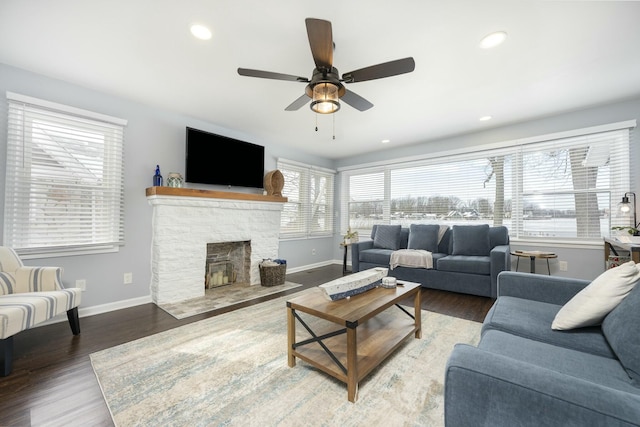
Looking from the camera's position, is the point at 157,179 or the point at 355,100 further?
the point at 157,179

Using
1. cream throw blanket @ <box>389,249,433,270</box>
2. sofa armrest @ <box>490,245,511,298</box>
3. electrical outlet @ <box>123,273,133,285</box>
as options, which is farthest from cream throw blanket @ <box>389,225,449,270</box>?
electrical outlet @ <box>123,273,133,285</box>

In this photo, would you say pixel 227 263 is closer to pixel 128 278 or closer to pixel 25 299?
pixel 128 278

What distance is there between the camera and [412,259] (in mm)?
3900

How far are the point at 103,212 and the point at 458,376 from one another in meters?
3.63

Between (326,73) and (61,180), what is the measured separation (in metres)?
2.90

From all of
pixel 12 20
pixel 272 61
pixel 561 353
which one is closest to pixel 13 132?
pixel 12 20

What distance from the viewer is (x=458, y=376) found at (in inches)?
33.2

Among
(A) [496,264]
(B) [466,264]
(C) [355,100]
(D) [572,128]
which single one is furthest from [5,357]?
(D) [572,128]

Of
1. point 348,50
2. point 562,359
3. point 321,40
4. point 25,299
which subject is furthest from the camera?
point 348,50

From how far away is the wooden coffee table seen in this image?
1528 millimetres

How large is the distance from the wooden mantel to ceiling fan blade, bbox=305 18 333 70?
2.35m

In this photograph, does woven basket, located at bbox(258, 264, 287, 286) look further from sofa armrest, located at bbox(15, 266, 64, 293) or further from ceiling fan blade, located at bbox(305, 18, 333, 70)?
ceiling fan blade, located at bbox(305, 18, 333, 70)

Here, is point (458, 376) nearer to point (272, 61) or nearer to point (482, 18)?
point (482, 18)

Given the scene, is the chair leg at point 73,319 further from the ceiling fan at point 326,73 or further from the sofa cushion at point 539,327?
the sofa cushion at point 539,327
